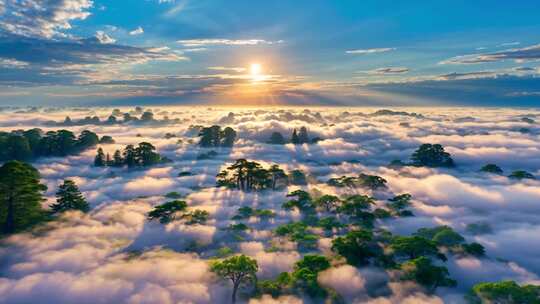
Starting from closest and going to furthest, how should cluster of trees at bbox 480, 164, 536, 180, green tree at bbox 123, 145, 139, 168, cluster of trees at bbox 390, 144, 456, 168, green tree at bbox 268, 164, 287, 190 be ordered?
green tree at bbox 268, 164, 287, 190
cluster of trees at bbox 480, 164, 536, 180
green tree at bbox 123, 145, 139, 168
cluster of trees at bbox 390, 144, 456, 168

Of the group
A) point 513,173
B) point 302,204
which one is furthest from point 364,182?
point 513,173

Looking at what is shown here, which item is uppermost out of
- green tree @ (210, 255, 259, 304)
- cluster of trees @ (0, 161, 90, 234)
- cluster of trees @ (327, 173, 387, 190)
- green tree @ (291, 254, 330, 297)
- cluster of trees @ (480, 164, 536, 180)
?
cluster of trees @ (0, 161, 90, 234)

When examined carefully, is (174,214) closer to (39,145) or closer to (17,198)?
(17,198)

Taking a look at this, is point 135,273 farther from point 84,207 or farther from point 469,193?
point 469,193

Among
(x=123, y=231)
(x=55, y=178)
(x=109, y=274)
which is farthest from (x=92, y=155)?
(x=109, y=274)

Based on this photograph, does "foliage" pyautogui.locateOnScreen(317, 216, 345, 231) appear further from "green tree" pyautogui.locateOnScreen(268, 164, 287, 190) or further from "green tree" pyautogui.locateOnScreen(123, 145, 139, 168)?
"green tree" pyautogui.locateOnScreen(123, 145, 139, 168)

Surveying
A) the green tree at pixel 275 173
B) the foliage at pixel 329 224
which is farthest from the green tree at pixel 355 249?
the green tree at pixel 275 173

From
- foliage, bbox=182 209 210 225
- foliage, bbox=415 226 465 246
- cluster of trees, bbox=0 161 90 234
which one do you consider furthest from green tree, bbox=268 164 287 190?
cluster of trees, bbox=0 161 90 234

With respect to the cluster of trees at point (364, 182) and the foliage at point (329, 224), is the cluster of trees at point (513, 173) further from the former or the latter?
the foliage at point (329, 224)
